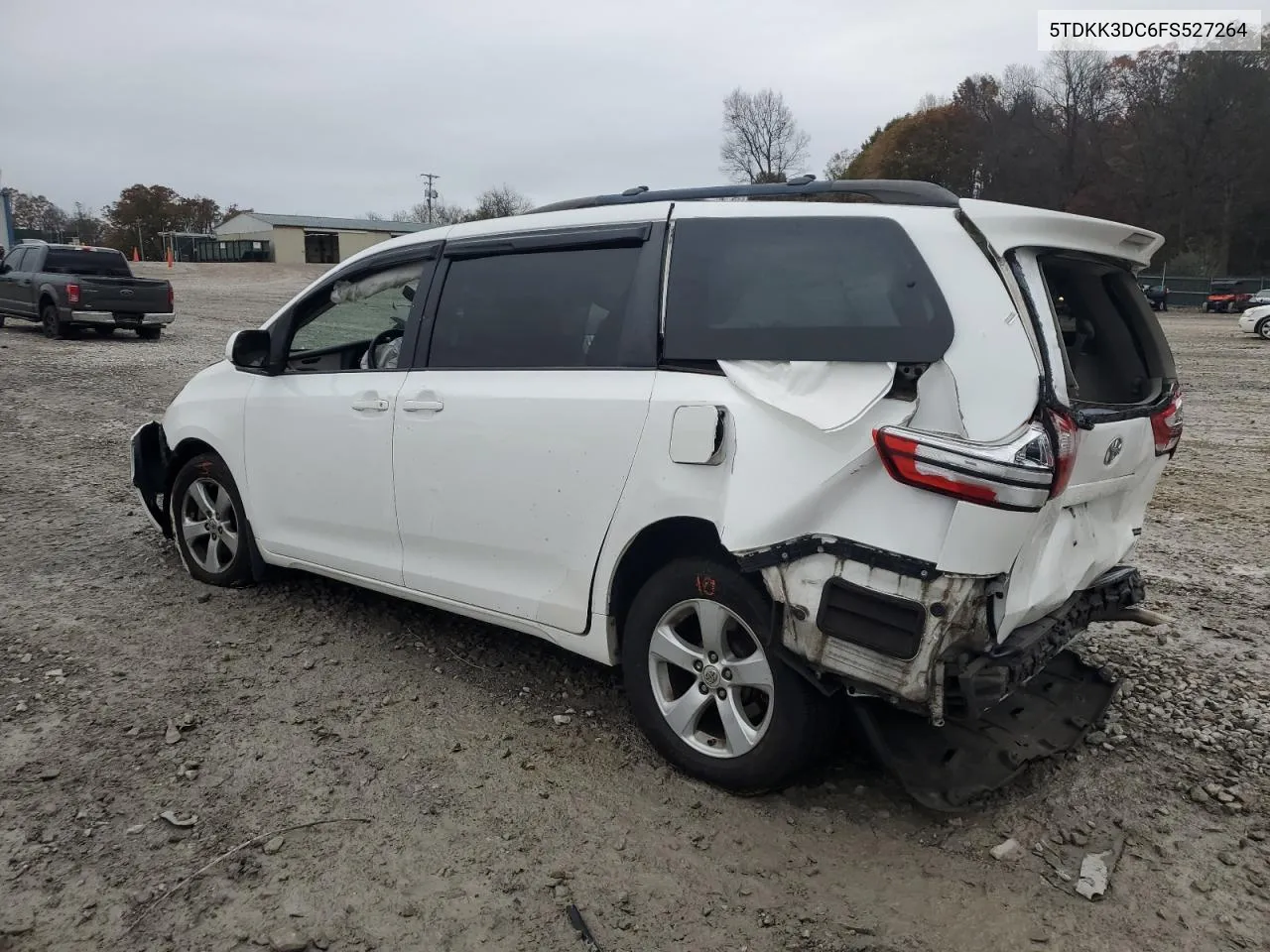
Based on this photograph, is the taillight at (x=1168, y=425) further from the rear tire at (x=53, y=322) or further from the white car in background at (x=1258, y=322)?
the white car in background at (x=1258, y=322)

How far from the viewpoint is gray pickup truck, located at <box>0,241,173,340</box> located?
60.5 ft

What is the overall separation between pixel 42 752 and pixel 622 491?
7.67ft

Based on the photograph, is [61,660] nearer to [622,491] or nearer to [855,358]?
[622,491]

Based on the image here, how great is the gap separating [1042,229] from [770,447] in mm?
1091

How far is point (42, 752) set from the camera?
3.42 meters

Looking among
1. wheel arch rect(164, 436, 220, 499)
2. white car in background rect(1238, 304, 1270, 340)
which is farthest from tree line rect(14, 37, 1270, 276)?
wheel arch rect(164, 436, 220, 499)

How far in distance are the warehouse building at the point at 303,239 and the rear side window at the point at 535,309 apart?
67.8 metres

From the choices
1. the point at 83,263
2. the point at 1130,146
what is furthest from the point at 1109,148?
the point at 83,263

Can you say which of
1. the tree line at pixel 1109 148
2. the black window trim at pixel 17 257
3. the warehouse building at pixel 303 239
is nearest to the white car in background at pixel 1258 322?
the tree line at pixel 1109 148

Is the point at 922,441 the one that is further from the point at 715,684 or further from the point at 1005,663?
the point at 715,684

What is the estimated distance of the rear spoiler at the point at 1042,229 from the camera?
111 inches

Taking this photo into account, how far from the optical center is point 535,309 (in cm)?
369

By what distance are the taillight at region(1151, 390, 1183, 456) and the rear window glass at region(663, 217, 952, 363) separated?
1.07m

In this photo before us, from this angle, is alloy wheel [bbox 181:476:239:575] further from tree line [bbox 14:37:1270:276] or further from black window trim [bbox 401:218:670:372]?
tree line [bbox 14:37:1270:276]
